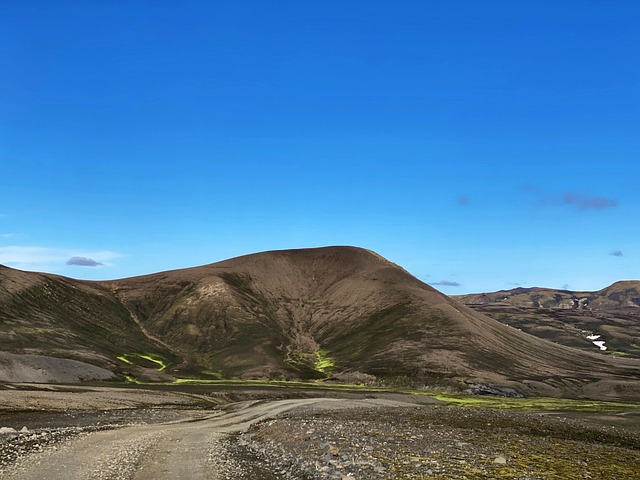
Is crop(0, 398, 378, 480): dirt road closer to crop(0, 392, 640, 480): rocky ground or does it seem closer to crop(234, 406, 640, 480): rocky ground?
crop(0, 392, 640, 480): rocky ground

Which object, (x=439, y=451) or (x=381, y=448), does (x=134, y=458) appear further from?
(x=439, y=451)

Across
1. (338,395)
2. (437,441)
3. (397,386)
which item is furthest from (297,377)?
(437,441)

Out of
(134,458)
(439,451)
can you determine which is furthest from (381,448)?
(134,458)

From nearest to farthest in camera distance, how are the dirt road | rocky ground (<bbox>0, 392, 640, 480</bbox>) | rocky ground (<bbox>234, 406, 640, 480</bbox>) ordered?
1. the dirt road
2. rocky ground (<bbox>234, 406, 640, 480</bbox>)
3. rocky ground (<bbox>0, 392, 640, 480</bbox>)

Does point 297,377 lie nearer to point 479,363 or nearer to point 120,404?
point 479,363

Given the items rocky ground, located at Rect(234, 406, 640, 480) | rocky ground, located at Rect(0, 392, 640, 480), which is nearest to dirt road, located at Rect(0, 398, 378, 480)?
rocky ground, located at Rect(0, 392, 640, 480)

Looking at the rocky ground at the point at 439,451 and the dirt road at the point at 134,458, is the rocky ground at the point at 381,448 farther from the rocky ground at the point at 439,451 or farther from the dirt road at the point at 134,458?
the dirt road at the point at 134,458

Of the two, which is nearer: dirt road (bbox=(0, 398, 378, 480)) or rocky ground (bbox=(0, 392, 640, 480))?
dirt road (bbox=(0, 398, 378, 480))

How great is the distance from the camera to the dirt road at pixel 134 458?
97.6 ft

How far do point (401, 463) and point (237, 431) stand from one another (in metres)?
28.4

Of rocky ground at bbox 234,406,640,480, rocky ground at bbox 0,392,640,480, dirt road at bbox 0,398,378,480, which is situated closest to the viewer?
dirt road at bbox 0,398,378,480

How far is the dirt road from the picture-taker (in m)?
29.7

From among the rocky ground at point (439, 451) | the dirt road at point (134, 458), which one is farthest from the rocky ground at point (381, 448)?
the dirt road at point (134, 458)

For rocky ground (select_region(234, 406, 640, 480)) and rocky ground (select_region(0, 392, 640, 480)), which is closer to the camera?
rocky ground (select_region(234, 406, 640, 480))
